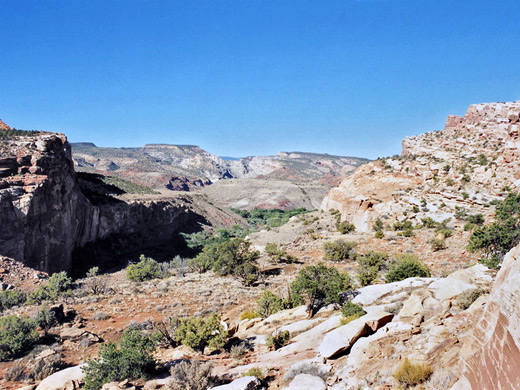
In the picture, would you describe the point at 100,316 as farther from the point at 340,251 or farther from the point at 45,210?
the point at 45,210

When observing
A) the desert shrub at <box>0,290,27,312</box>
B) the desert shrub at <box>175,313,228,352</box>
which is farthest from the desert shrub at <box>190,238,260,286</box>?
the desert shrub at <box>0,290,27,312</box>

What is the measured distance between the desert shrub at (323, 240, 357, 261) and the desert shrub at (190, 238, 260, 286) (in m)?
5.60

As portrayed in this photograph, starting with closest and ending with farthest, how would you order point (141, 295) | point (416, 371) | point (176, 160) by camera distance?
point (416, 371)
point (141, 295)
point (176, 160)

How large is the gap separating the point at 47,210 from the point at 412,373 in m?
33.3

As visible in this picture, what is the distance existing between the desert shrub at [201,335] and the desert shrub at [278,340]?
1.48 m

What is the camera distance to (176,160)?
19100 cm

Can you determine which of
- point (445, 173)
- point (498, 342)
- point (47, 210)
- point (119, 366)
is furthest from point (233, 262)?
point (445, 173)

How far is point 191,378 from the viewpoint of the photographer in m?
7.04

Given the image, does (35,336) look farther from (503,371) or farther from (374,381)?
(503,371)

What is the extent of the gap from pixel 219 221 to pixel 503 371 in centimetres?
6140

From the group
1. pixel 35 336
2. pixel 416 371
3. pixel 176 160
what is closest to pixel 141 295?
pixel 35 336

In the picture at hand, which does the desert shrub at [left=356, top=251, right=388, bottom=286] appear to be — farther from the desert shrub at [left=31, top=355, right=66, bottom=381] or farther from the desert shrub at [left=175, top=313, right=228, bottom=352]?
the desert shrub at [left=31, top=355, right=66, bottom=381]

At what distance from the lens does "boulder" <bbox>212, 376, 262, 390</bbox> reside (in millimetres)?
6664

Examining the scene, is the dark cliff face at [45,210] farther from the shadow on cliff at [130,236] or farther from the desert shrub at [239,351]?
the desert shrub at [239,351]
